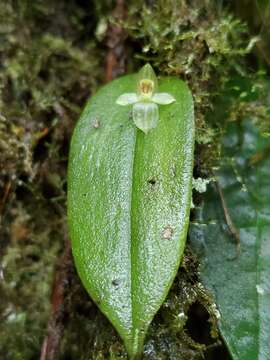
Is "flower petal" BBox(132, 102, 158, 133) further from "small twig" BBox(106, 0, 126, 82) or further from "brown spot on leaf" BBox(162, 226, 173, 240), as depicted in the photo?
"small twig" BBox(106, 0, 126, 82)

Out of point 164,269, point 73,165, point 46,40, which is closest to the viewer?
point 164,269

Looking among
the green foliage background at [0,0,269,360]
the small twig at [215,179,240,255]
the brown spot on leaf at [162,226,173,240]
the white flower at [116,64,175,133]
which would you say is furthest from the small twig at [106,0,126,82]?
the brown spot on leaf at [162,226,173,240]

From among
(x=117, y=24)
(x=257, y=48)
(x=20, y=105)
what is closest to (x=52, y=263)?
(x=20, y=105)

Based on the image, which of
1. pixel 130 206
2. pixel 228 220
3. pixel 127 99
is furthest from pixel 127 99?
pixel 228 220

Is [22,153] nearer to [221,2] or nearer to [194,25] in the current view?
[194,25]

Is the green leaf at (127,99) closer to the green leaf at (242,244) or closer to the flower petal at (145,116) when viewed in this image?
the flower petal at (145,116)
